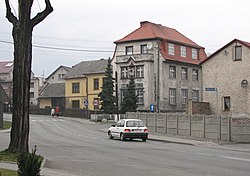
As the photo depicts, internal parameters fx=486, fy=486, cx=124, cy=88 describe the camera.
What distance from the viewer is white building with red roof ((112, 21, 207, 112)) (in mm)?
67188

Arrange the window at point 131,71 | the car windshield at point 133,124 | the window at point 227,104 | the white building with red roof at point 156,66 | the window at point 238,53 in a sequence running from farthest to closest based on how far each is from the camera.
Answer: the window at point 131,71 → the white building with red roof at point 156,66 → the window at point 227,104 → the window at point 238,53 → the car windshield at point 133,124

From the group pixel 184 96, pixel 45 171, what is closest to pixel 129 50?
pixel 184 96

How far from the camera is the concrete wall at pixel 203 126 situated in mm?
32969

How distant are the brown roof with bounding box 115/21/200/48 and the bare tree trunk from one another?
50588 millimetres

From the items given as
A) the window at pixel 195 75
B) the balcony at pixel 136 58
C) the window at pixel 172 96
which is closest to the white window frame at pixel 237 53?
the balcony at pixel 136 58

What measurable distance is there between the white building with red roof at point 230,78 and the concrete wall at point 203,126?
712 cm

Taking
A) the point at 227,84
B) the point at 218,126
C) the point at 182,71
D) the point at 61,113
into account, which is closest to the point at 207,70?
the point at 227,84

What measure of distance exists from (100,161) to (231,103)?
103 ft

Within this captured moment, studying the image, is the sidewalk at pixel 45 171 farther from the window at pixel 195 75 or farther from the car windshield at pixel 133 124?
the window at pixel 195 75

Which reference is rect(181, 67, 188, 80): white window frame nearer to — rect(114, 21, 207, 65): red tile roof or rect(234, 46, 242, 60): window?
rect(114, 21, 207, 65): red tile roof

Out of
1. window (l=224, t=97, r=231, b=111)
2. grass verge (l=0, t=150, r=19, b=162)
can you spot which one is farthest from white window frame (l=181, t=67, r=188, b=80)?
grass verge (l=0, t=150, r=19, b=162)

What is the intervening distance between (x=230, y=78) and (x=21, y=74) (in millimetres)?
33882

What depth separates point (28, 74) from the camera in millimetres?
17781

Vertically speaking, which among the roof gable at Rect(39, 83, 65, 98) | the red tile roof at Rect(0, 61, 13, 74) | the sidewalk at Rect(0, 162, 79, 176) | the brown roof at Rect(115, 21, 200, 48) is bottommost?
the sidewalk at Rect(0, 162, 79, 176)
